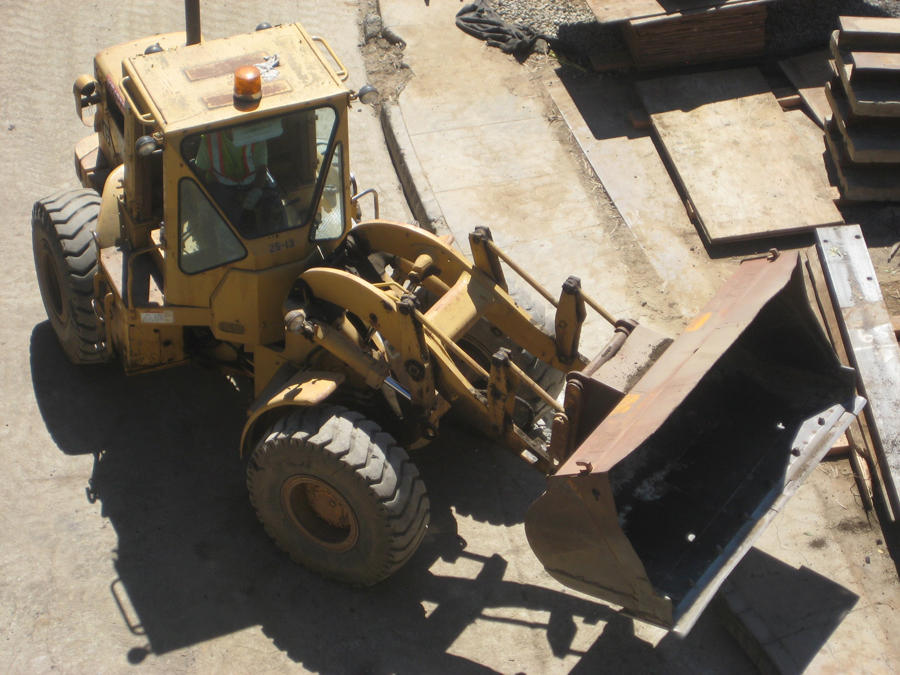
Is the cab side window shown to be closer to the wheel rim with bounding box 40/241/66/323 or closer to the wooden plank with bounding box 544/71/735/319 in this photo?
the wheel rim with bounding box 40/241/66/323

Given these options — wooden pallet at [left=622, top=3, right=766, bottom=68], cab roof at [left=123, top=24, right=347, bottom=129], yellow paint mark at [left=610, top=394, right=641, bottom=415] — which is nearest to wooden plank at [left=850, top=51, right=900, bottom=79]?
wooden pallet at [left=622, top=3, right=766, bottom=68]

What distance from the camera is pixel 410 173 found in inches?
336

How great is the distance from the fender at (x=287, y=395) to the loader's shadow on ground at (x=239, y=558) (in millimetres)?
692

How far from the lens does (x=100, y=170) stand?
6.93 meters

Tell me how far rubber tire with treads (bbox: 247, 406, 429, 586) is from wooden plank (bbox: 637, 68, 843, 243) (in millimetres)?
4063

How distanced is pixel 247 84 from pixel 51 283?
2.96 metres

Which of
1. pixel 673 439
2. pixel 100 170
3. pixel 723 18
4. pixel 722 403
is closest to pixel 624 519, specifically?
pixel 673 439

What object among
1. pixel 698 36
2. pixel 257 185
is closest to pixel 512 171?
pixel 698 36

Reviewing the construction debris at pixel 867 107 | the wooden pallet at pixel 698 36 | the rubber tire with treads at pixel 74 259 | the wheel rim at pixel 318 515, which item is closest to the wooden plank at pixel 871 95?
the construction debris at pixel 867 107

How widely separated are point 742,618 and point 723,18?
6.29 metres

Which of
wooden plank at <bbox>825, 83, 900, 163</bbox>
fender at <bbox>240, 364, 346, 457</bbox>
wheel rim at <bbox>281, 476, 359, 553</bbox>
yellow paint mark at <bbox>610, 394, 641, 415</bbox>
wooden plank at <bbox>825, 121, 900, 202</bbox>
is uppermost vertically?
wooden plank at <bbox>825, 83, 900, 163</bbox>

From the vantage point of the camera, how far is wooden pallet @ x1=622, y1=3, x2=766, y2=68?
9117mm

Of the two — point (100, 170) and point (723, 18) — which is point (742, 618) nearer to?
point (100, 170)

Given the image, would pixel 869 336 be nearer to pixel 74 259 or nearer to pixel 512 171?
pixel 512 171
